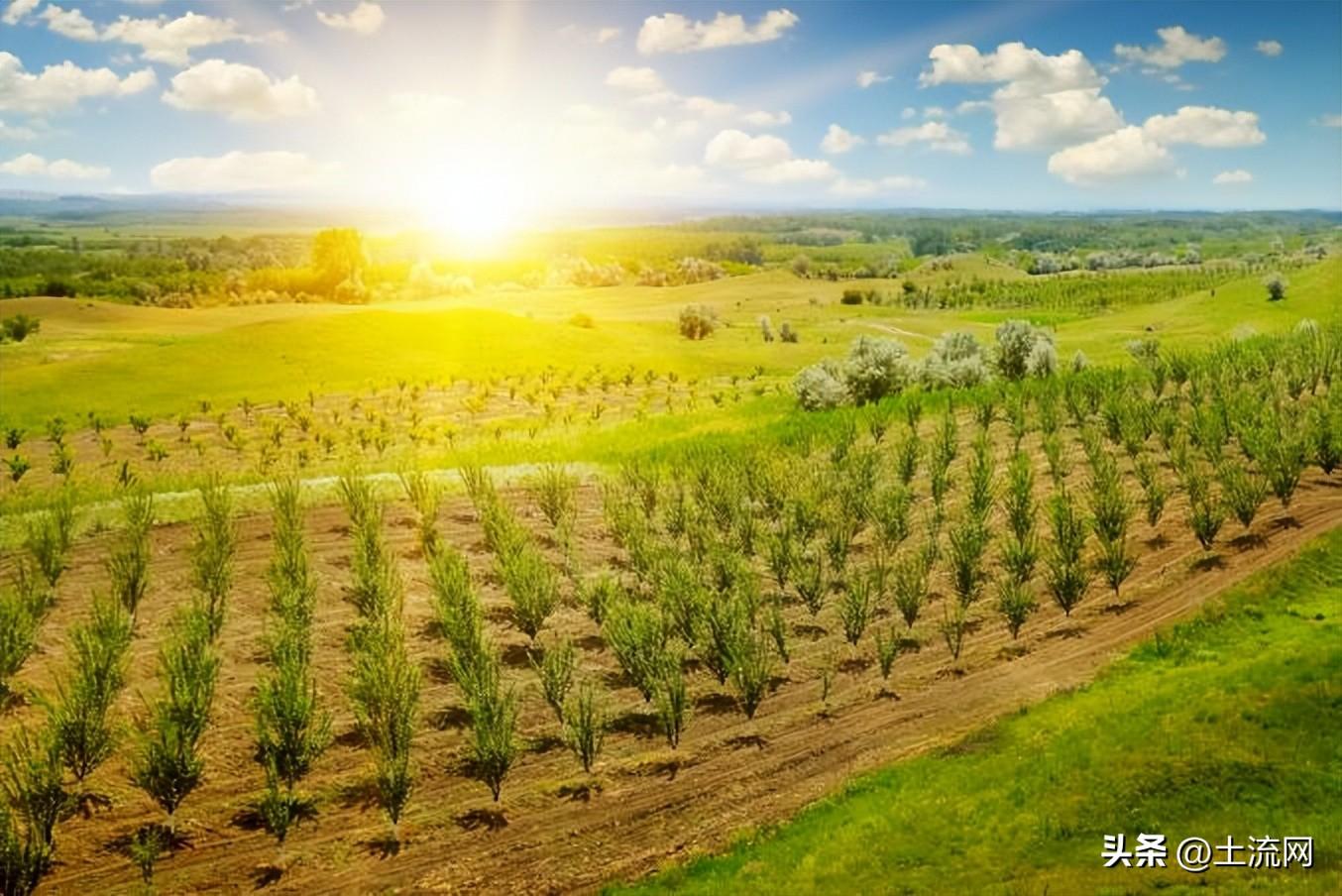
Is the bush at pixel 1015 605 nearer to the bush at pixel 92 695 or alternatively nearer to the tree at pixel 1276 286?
the bush at pixel 92 695

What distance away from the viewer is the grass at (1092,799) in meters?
14.0

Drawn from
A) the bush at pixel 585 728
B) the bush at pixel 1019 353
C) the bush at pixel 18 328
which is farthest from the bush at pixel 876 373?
the bush at pixel 18 328

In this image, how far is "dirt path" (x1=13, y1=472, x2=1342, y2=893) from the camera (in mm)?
15500

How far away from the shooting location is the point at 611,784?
57.5ft

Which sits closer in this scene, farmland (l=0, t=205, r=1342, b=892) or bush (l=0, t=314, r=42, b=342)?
farmland (l=0, t=205, r=1342, b=892)

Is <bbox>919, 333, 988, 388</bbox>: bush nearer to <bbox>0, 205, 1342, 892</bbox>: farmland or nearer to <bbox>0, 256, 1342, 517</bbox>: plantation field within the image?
<bbox>0, 205, 1342, 892</bbox>: farmland

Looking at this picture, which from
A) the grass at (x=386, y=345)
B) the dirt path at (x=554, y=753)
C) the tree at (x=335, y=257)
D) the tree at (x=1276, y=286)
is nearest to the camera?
the dirt path at (x=554, y=753)

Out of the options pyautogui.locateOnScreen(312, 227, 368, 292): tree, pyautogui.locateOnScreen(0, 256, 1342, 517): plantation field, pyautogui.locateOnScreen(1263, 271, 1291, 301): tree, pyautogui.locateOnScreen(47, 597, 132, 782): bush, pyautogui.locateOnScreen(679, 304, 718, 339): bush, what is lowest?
pyautogui.locateOnScreen(47, 597, 132, 782): bush

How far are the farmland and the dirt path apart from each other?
7 centimetres

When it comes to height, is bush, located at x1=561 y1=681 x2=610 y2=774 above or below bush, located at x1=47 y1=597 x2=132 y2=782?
below

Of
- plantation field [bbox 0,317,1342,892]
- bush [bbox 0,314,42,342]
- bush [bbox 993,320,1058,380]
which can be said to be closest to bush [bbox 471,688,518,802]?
plantation field [bbox 0,317,1342,892]

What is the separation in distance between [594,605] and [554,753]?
5.39m

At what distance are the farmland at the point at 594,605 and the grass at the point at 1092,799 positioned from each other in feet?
1.31

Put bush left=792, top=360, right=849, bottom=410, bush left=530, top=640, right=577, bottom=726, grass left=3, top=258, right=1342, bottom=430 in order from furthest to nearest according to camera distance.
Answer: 1. grass left=3, top=258, right=1342, bottom=430
2. bush left=792, top=360, right=849, bottom=410
3. bush left=530, top=640, right=577, bottom=726
